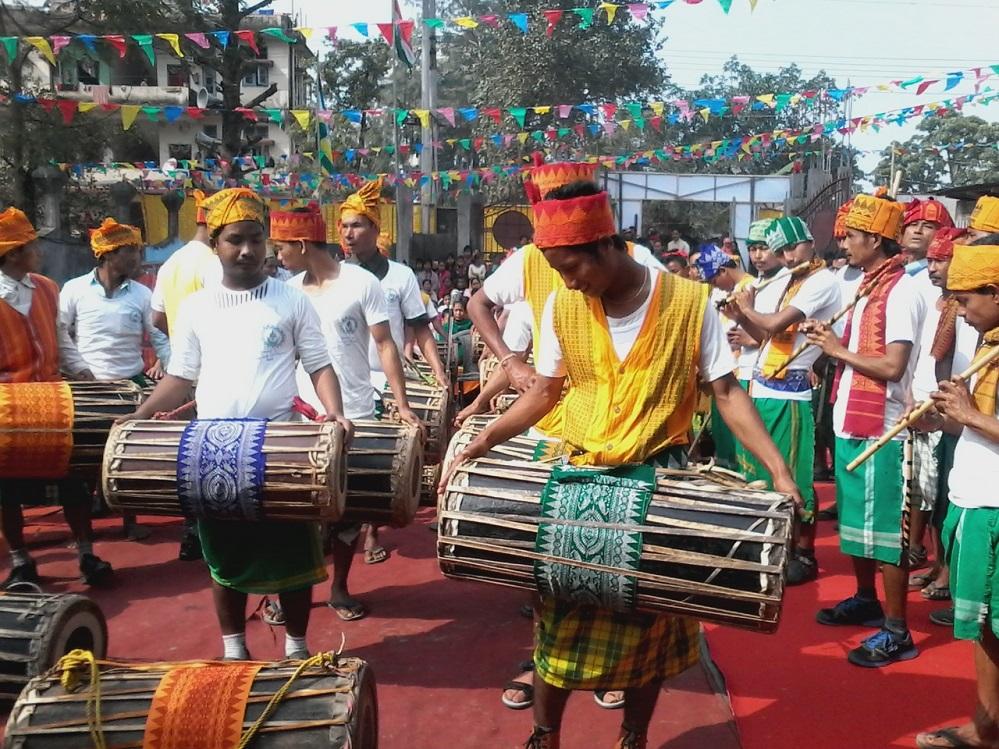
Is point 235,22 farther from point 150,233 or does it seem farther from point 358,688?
point 358,688

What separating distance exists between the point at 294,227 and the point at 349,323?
0.55 metres

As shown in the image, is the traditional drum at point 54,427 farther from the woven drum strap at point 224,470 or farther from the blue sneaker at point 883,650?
the blue sneaker at point 883,650

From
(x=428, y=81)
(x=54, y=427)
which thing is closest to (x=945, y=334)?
(x=54, y=427)

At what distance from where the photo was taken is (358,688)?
2859 mm

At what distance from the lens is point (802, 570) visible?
5543mm

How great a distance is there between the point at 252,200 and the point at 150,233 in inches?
808

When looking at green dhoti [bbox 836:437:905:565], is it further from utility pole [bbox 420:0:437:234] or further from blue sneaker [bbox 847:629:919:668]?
utility pole [bbox 420:0:437:234]

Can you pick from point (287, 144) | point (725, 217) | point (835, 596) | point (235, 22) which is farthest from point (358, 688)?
point (287, 144)

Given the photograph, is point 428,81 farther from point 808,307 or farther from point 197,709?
point 197,709

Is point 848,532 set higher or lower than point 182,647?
higher

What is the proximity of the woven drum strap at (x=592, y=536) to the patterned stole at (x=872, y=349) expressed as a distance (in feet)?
6.51

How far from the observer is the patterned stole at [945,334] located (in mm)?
4246

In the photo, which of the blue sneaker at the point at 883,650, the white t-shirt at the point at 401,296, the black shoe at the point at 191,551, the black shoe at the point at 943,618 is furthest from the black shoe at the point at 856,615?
the black shoe at the point at 191,551

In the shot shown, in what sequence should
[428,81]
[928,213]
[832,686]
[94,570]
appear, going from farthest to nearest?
[428,81] → [928,213] → [94,570] → [832,686]
